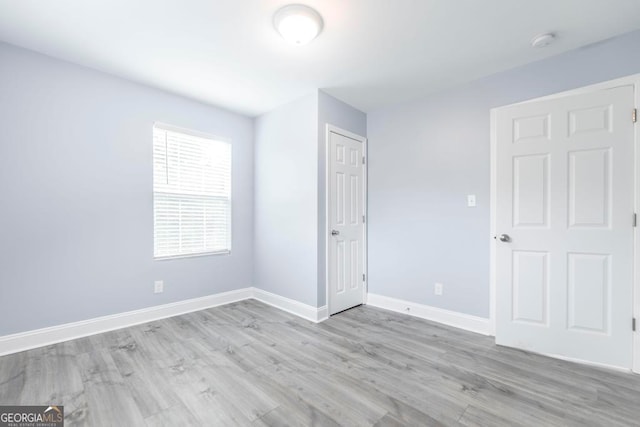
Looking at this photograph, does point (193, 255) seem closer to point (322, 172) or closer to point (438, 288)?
point (322, 172)

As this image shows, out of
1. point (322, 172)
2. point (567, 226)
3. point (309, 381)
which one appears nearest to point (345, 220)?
point (322, 172)

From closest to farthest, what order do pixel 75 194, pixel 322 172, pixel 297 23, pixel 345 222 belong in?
pixel 297 23 → pixel 75 194 → pixel 322 172 → pixel 345 222

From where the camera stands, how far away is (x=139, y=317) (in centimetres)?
280

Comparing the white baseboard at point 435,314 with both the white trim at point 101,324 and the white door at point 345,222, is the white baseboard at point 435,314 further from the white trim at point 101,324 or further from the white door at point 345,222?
the white trim at point 101,324

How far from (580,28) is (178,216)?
4106mm

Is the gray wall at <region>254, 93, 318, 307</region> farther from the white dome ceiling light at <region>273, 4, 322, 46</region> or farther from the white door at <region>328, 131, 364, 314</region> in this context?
the white dome ceiling light at <region>273, 4, 322, 46</region>

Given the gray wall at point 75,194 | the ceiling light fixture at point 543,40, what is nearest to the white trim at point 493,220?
the ceiling light fixture at point 543,40

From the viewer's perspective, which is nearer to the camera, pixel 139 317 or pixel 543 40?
pixel 543 40

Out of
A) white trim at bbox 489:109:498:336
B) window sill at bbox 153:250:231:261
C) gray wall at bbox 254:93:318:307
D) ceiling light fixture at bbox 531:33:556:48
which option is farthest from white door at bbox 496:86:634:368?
window sill at bbox 153:250:231:261

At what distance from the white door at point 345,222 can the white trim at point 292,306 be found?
0.20m

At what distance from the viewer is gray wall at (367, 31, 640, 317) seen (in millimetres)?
2282

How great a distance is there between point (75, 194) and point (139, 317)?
1.38 metres

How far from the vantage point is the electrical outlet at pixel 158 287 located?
9.62 feet

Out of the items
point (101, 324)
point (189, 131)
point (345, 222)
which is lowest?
point (101, 324)
